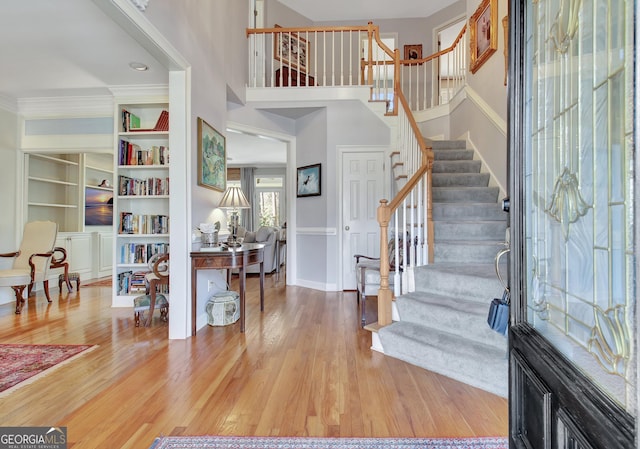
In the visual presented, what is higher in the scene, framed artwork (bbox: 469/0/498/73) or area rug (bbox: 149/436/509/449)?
framed artwork (bbox: 469/0/498/73)

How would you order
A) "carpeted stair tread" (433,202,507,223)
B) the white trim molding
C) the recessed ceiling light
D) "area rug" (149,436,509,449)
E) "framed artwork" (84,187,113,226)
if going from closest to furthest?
"area rug" (149,436,509,449) < the recessed ceiling light < "carpeted stair tread" (433,202,507,223) < the white trim molding < "framed artwork" (84,187,113,226)

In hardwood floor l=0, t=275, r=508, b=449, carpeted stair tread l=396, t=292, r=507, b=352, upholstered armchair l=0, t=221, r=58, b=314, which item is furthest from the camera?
upholstered armchair l=0, t=221, r=58, b=314

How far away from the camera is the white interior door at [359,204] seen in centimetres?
489

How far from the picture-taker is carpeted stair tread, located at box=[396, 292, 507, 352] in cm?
219

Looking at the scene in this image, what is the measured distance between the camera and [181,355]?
248cm

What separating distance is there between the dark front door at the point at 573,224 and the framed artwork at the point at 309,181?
404 centimetres

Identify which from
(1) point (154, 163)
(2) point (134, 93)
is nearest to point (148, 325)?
(1) point (154, 163)

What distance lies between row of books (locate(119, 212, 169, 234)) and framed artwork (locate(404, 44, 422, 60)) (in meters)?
5.58

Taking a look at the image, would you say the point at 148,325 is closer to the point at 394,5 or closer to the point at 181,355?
the point at 181,355

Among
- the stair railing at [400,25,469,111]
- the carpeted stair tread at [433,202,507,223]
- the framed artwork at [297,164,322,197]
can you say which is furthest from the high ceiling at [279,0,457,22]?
the carpeted stair tread at [433,202,507,223]

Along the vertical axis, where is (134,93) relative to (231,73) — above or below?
below

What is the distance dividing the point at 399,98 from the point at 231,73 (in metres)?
2.26

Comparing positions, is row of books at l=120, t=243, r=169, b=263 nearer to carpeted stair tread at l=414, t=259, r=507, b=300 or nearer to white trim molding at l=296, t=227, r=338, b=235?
white trim molding at l=296, t=227, r=338, b=235

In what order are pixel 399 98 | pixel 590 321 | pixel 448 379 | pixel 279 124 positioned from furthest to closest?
pixel 279 124, pixel 399 98, pixel 448 379, pixel 590 321
